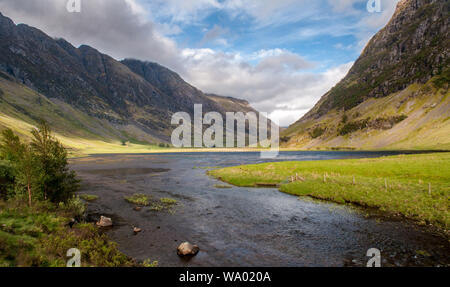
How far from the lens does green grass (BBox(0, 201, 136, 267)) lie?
13.9 meters

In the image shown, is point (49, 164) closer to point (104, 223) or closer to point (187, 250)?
point (104, 223)

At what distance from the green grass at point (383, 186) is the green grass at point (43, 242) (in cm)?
3177

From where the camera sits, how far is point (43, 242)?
55.7 feet

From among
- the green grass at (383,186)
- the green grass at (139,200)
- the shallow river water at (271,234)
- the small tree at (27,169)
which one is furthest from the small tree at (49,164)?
the green grass at (383,186)

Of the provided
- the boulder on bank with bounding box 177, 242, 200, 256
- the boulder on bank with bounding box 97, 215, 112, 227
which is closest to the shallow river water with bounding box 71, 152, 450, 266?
the boulder on bank with bounding box 177, 242, 200, 256

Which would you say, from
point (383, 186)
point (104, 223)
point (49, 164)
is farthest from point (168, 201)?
point (383, 186)

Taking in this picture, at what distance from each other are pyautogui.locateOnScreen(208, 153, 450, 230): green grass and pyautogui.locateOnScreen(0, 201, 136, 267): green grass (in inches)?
1251

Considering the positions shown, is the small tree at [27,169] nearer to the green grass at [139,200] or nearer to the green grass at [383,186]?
the green grass at [139,200]

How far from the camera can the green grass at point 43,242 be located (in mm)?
13875

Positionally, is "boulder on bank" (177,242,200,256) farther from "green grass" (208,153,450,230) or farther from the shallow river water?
"green grass" (208,153,450,230)

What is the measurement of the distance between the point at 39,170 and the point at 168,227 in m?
17.3

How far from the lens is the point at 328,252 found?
2014cm
